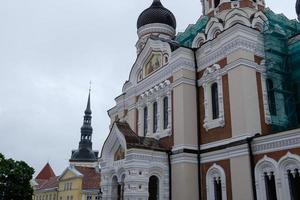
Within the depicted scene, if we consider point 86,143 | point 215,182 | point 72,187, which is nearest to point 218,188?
point 215,182

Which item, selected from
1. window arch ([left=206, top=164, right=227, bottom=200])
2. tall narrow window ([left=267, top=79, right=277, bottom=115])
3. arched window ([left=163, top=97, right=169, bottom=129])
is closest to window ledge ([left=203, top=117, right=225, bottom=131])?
window arch ([left=206, top=164, right=227, bottom=200])

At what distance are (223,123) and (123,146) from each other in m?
4.35

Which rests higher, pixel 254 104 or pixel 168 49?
pixel 168 49

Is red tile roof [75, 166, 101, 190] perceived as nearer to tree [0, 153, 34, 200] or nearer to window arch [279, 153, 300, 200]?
tree [0, 153, 34, 200]

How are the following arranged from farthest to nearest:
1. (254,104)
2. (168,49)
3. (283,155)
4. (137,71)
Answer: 1. (137,71)
2. (168,49)
3. (254,104)
4. (283,155)

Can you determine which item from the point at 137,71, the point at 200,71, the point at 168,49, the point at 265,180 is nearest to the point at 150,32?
the point at 137,71

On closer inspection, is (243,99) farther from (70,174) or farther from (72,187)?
(70,174)

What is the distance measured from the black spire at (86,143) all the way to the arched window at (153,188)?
131 ft

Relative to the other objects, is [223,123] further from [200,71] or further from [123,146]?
[123,146]

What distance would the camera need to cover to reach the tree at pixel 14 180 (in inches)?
816

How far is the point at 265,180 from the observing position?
1194 cm

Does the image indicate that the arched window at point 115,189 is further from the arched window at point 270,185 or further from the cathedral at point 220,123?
the arched window at point 270,185

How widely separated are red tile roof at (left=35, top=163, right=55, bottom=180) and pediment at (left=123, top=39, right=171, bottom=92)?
174 ft

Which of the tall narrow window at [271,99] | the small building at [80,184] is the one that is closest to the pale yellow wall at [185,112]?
the tall narrow window at [271,99]
